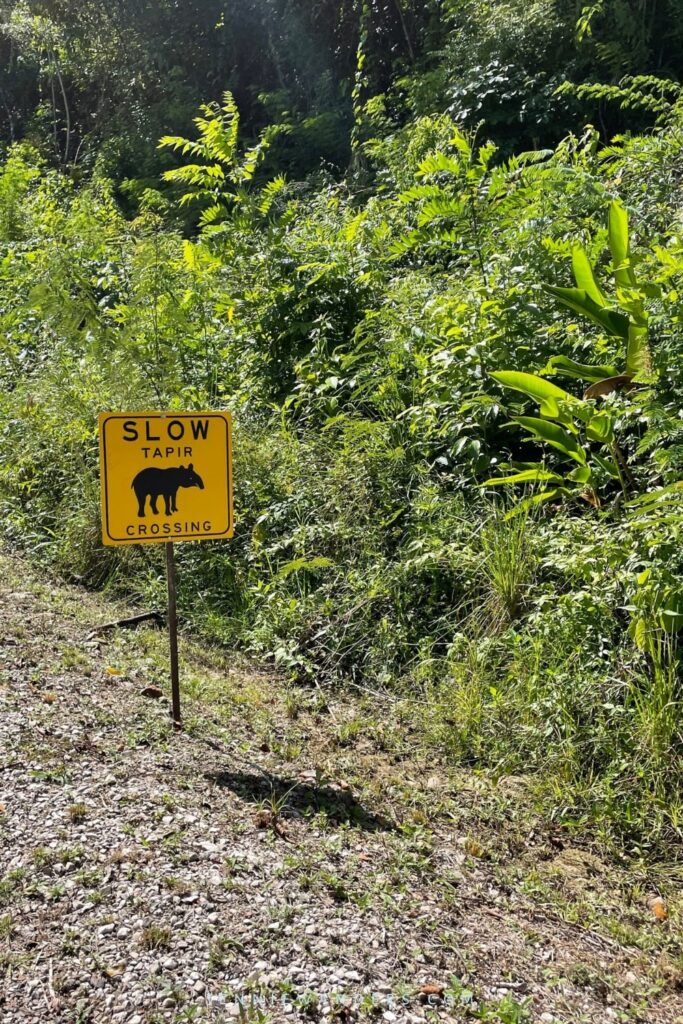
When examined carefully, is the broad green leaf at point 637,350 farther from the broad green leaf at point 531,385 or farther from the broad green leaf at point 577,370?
the broad green leaf at point 531,385

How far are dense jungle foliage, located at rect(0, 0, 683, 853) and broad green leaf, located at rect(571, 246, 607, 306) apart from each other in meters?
0.02

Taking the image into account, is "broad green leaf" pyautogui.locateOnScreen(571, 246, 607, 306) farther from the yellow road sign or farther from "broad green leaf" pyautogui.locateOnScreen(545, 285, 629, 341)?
the yellow road sign

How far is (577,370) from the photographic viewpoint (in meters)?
4.97

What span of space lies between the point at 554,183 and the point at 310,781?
15.4 feet

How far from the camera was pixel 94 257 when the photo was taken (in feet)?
35.9

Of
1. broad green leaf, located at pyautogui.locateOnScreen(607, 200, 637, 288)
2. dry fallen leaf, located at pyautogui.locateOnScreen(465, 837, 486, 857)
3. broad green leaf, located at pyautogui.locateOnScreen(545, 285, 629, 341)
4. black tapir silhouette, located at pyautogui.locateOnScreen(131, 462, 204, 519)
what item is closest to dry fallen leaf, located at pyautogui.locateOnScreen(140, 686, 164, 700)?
black tapir silhouette, located at pyautogui.locateOnScreen(131, 462, 204, 519)

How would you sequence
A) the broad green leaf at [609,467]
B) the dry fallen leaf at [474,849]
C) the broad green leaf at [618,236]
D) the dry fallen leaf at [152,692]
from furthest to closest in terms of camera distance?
the broad green leaf at [618,236], the broad green leaf at [609,467], the dry fallen leaf at [152,692], the dry fallen leaf at [474,849]

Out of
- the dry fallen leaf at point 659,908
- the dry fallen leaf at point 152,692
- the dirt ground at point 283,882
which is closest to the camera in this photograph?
the dirt ground at point 283,882

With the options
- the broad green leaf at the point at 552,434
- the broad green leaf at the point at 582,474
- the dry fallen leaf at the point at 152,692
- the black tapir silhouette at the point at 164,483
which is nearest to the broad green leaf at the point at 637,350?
the broad green leaf at the point at 552,434

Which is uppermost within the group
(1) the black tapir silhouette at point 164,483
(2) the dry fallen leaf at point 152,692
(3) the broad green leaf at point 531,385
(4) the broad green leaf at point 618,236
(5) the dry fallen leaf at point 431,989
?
(4) the broad green leaf at point 618,236

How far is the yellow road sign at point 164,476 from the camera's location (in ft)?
12.5

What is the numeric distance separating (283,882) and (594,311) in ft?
12.3

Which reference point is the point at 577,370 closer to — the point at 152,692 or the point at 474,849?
the point at 474,849

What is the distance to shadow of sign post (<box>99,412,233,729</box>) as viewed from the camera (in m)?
3.81
